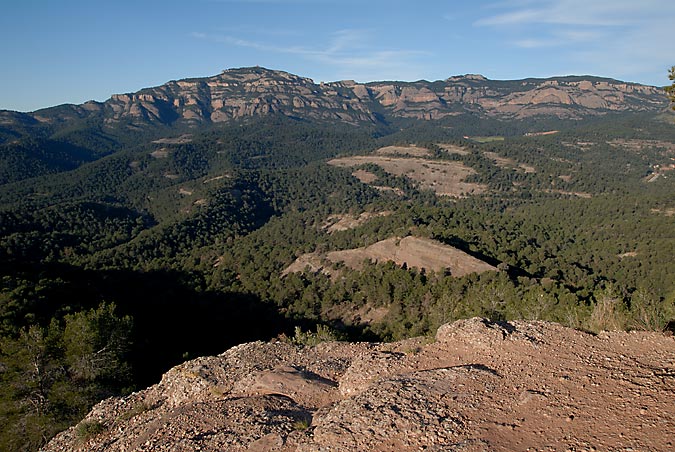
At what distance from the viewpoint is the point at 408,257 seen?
59500 mm

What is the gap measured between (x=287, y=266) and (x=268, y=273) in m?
4.09

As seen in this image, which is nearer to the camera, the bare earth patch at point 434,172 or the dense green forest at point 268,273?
the dense green forest at point 268,273

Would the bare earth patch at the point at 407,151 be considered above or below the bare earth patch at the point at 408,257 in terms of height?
above

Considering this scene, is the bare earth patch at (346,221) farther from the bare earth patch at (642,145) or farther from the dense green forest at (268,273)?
the bare earth patch at (642,145)

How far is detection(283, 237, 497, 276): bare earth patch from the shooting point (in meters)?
54.1

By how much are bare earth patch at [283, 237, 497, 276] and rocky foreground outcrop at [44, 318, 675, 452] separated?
41.4 meters

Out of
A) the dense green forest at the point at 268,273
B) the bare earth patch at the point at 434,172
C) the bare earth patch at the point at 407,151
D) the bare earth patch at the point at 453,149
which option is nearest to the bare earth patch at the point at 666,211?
the dense green forest at the point at 268,273

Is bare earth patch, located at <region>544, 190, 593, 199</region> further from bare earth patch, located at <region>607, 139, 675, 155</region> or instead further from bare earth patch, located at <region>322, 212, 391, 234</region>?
bare earth patch, located at <region>322, 212, 391, 234</region>

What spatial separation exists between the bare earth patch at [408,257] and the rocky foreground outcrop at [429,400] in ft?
136

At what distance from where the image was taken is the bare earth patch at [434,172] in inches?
5655

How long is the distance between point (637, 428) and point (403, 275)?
46730mm

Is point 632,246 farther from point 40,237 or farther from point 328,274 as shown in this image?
point 40,237

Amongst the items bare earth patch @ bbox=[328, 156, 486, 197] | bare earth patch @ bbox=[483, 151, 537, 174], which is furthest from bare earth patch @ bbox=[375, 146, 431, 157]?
bare earth patch @ bbox=[483, 151, 537, 174]

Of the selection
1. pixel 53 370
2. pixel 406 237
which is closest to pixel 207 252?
pixel 406 237
